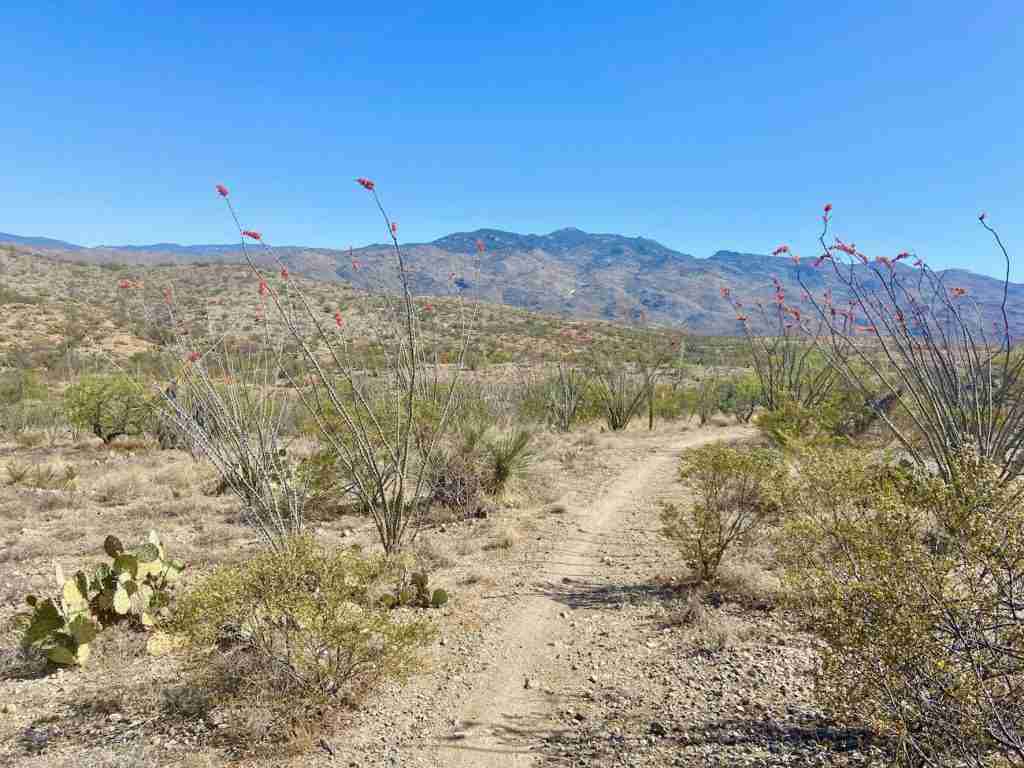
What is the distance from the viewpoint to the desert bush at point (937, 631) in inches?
97.7

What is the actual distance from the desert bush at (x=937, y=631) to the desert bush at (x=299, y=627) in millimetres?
2586

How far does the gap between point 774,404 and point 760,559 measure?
26.6ft

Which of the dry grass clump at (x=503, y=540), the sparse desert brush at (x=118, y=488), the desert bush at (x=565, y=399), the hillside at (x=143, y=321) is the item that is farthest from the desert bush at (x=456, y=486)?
the hillside at (x=143, y=321)

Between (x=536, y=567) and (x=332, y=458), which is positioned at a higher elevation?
(x=332, y=458)

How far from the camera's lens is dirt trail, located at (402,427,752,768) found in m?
3.77

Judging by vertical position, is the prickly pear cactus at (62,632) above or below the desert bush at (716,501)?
below

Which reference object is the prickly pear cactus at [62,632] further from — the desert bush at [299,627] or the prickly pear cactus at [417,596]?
the prickly pear cactus at [417,596]

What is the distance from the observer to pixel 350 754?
3.71 metres

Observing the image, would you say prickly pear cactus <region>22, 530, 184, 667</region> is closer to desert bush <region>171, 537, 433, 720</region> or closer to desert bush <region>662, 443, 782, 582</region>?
desert bush <region>171, 537, 433, 720</region>

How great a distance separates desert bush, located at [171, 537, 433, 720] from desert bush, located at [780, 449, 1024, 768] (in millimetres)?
Result: 2586

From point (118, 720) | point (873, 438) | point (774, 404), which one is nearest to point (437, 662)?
point (118, 720)

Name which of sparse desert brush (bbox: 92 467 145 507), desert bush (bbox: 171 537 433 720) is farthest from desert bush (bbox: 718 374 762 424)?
desert bush (bbox: 171 537 433 720)

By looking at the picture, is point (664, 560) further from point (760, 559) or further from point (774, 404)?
point (774, 404)

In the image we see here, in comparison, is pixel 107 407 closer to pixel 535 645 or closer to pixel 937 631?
pixel 535 645
